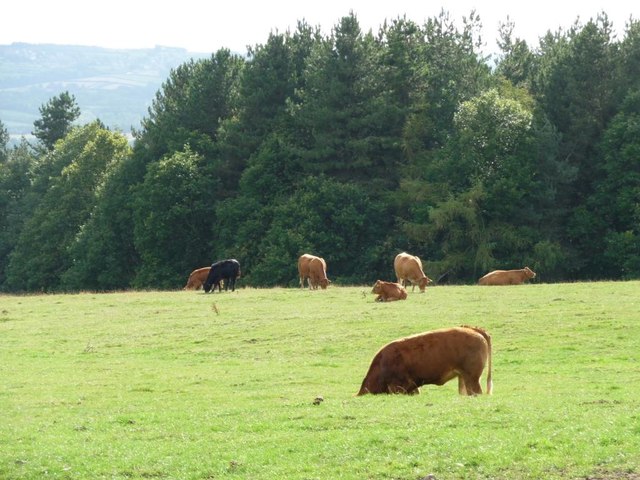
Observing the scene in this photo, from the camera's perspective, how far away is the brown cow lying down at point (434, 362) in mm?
19031

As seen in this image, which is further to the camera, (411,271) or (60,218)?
(60,218)

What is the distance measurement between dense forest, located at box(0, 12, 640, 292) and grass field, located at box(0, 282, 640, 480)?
23194 mm

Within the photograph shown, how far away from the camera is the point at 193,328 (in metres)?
32.2

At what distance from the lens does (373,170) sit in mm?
70938

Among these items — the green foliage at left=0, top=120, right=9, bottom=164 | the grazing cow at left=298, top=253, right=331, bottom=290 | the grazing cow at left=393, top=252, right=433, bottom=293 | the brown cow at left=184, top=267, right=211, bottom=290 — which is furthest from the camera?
the green foliage at left=0, top=120, right=9, bottom=164

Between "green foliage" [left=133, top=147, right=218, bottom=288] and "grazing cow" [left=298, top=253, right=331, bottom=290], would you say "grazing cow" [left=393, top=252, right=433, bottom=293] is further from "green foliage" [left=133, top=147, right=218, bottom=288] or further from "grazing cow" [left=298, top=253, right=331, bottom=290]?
"green foliage" [left=133, top=147, right=218, bottom=288]

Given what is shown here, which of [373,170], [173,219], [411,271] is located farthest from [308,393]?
[173,219]

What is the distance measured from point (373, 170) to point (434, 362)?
52.3 m

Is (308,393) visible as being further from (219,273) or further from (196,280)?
(196,280)

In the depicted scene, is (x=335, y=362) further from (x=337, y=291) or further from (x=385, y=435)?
(x=337, y=291)

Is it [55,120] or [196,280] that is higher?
[55,120]

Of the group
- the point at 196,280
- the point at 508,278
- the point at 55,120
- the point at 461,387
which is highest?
the point at 55,120

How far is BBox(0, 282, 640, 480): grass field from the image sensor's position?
14.3 meters

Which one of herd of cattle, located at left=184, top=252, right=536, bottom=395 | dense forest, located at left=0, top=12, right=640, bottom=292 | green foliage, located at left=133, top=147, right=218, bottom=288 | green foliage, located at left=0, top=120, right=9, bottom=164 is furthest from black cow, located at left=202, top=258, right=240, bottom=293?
green foliage, located at left=0, top=120, right=9, bottom=164
